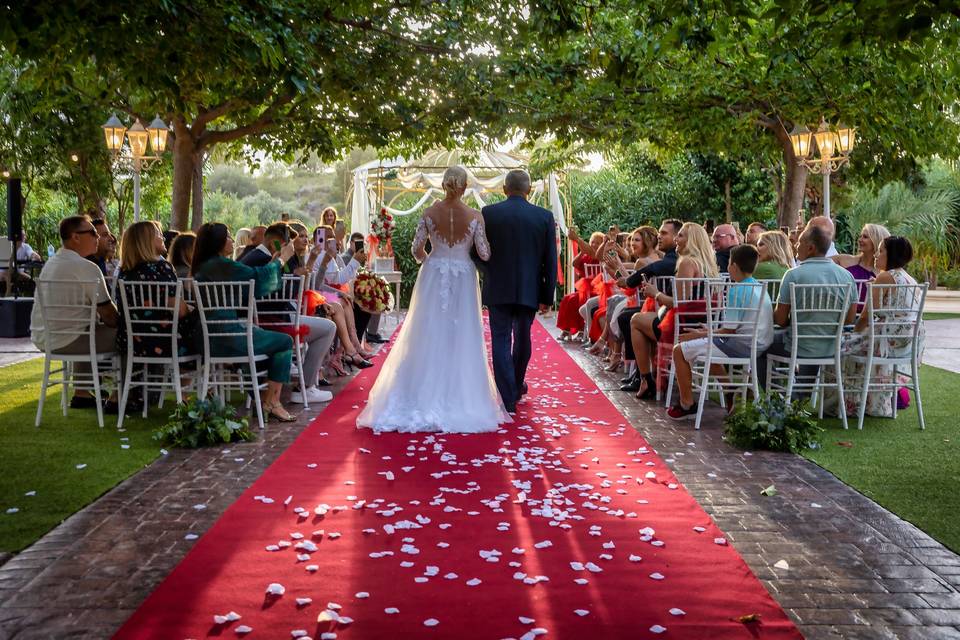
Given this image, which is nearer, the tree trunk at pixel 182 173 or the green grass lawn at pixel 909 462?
the green grass lawn at pixel 909 462

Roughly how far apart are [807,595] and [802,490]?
1.74m

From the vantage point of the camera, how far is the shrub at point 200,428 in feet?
21.1

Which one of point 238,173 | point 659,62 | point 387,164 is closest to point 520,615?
point 659,62

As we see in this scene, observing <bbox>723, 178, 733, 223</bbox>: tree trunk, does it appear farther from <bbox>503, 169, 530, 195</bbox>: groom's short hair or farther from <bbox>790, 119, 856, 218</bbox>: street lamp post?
<bbox>503, 169, 530, 195</bbox>: groom's short hair

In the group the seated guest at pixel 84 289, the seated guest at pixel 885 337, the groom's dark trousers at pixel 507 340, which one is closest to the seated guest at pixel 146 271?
the seated guest at pixel 84 289

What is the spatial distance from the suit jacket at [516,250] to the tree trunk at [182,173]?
712cm

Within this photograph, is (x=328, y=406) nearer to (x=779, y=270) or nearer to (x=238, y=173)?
(x=779, y=270)

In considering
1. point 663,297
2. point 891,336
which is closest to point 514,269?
point 663,297

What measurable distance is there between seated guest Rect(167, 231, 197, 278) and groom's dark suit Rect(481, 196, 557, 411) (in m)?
2.59

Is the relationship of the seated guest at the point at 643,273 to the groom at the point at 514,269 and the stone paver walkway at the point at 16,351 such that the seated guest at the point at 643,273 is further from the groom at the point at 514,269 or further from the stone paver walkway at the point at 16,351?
the stone paver walkway at the point at 16,351

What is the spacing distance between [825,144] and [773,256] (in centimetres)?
515

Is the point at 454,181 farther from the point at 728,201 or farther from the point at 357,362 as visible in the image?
the point at 728,201

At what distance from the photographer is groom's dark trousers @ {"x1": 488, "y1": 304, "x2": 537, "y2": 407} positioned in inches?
305

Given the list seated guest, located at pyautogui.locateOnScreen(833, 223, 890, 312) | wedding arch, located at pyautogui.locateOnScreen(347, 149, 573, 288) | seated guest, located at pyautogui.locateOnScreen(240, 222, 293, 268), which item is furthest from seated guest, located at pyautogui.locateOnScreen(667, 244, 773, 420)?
wedding arch, located at pyautogui.locateOnScreen(347, 149, 573, 288)
